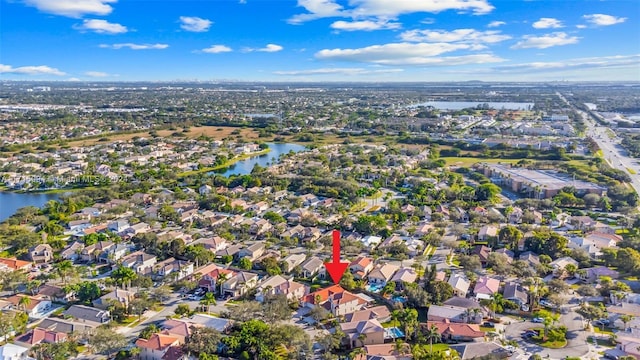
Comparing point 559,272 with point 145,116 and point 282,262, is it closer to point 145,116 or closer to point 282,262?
point 282,262

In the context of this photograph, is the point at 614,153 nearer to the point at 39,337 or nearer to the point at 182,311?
the point at 182,311

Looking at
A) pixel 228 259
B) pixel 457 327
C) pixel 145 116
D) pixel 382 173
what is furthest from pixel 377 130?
pixel 457 327

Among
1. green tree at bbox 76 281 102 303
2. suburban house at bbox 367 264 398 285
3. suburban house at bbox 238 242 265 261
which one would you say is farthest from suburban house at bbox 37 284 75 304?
suburban house at bbox 367 264 398 285

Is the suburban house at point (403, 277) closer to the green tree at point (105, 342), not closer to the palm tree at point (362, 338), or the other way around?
the palm tree at point (362, 338)

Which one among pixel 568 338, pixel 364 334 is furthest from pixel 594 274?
pixel 364 334

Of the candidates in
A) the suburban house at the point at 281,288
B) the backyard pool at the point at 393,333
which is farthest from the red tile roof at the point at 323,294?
the backyard pool at the point at 393,333

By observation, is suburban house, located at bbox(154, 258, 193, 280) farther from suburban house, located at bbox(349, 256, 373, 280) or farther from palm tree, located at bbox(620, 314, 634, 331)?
palm tree, located at bbox(620, 314, 634, 331)

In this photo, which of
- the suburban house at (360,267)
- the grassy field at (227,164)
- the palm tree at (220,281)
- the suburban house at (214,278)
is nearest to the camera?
the palm tree at (220,281)
